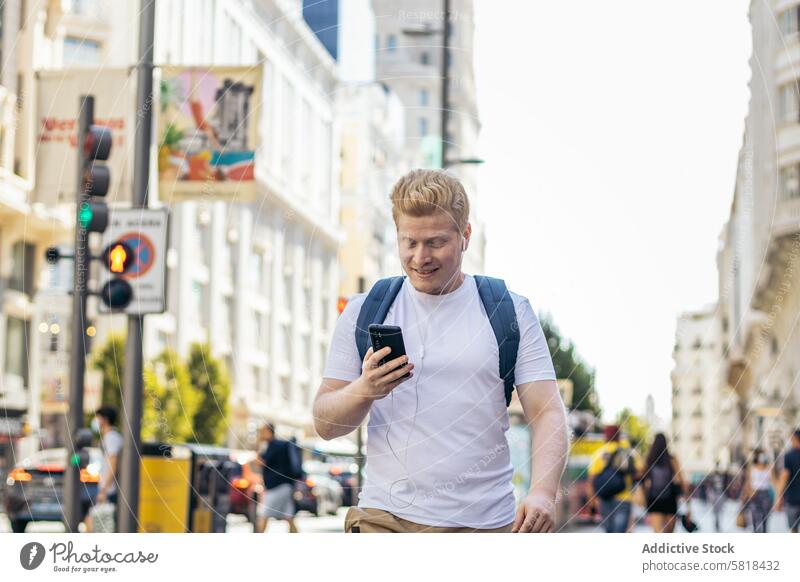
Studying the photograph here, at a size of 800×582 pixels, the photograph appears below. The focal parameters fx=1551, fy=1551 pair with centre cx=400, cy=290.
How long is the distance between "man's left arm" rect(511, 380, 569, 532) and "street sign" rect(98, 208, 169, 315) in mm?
5517

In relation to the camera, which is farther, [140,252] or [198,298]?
[198,298]

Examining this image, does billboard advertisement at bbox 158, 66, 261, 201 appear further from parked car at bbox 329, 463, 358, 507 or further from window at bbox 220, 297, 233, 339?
window at bbox 220, 297, 233, 339

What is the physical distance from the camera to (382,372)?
4.01m

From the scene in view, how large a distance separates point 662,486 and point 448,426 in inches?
358

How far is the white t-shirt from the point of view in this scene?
14.0 ft

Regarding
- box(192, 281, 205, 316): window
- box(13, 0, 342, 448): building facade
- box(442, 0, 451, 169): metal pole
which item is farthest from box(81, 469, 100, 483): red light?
box(192, 281, 205, 316): window

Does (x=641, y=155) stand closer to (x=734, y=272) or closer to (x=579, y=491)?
(x=734, y=272)

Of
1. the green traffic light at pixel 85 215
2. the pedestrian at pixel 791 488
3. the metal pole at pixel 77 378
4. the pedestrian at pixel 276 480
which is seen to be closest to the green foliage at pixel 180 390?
the pedestrian at pixel 791 488

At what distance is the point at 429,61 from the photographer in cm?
1630

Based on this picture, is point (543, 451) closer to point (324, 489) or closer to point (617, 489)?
point (617, 489)

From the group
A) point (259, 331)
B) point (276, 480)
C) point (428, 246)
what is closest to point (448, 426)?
point (428, 246)

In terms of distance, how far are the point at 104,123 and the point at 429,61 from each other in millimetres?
4938

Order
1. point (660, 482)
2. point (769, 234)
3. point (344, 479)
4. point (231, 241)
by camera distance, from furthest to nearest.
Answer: point (231, 241), point (344, 479), point (660, 482), point (769, 234)

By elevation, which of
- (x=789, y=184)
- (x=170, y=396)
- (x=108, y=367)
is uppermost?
(x=789, y=184)
